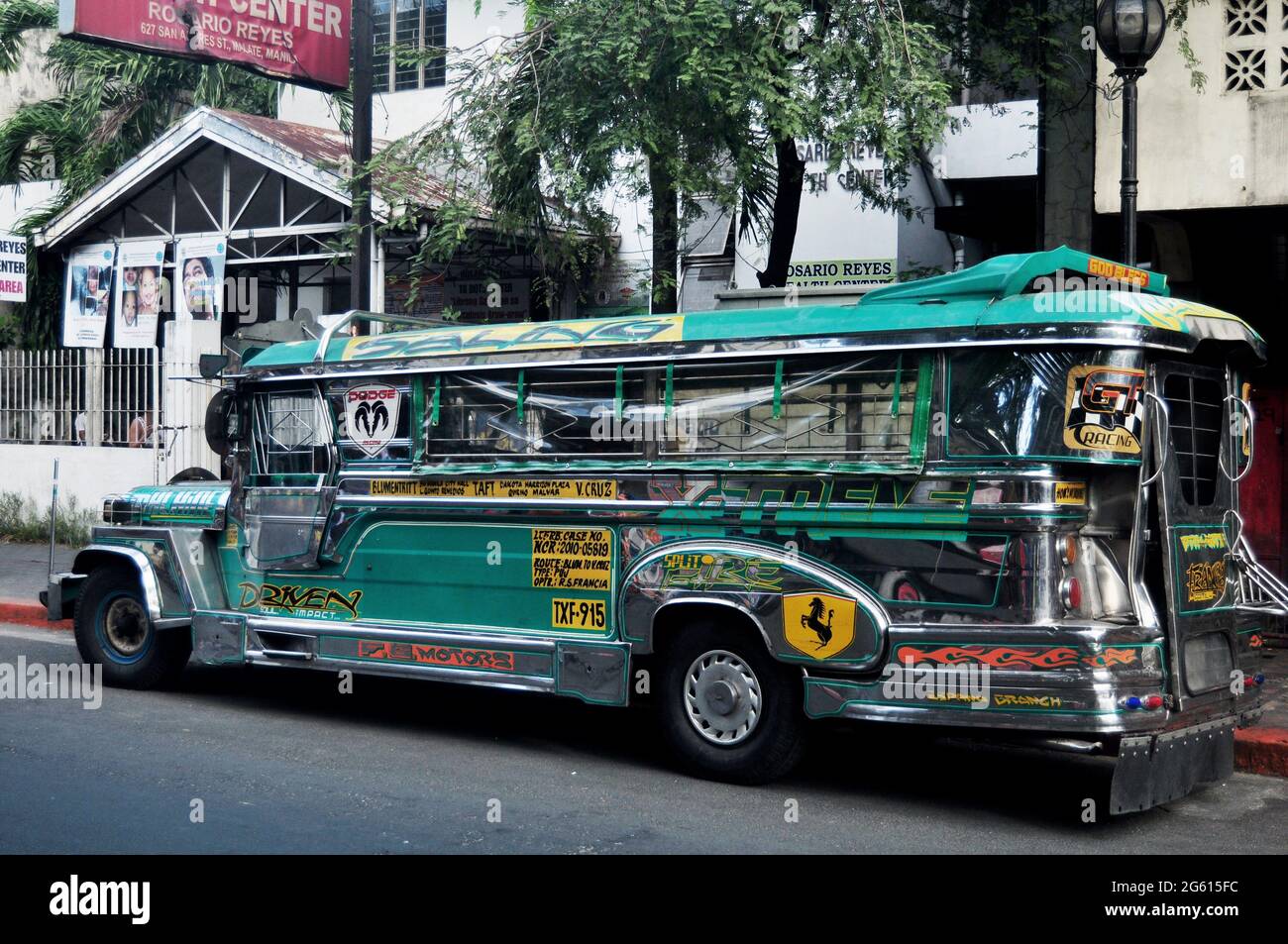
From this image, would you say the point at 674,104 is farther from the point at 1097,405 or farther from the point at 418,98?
the point at 418,98

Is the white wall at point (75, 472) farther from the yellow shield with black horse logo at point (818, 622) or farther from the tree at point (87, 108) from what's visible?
the yellow shield with black horse logo at point (818, 622)

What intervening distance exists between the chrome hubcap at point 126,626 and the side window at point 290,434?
4.91 ft

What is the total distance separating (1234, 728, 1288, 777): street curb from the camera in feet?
26.2

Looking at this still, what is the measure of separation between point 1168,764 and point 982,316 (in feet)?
7.50

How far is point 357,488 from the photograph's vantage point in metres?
8.93

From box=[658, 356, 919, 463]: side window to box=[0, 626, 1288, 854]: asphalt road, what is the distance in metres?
1.70

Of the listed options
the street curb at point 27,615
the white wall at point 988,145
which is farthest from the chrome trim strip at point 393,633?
the white wall at point 988,145

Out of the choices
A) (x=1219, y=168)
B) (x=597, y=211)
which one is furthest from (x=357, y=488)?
(x=1219, y=168)

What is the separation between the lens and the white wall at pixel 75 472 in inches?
685

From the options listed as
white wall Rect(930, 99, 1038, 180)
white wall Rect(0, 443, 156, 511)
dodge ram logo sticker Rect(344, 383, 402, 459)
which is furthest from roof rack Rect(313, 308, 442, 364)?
white wall Rect(0, 443, 156, 511)

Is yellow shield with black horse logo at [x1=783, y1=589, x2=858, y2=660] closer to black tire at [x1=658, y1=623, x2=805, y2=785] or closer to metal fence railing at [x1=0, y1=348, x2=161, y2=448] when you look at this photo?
black tire at [x1=658, y1=623, x2=805, y2=785]

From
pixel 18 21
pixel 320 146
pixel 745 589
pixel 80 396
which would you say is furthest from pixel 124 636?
pixel 18 21

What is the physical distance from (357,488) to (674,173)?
371cm
